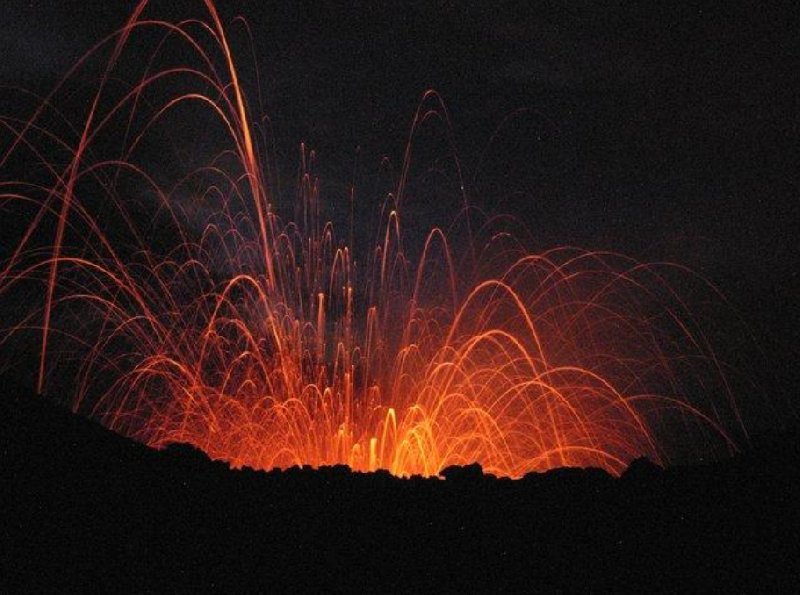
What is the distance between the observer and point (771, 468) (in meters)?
16.3

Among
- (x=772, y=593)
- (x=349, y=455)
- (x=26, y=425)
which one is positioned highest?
(x=349, y=455)

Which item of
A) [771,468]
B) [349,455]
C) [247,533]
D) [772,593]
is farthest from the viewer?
[349,455]

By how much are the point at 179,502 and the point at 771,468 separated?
1326 cm

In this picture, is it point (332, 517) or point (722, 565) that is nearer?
point (722, 565)

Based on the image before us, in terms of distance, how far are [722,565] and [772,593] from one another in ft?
3.34

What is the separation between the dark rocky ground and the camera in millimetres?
14164

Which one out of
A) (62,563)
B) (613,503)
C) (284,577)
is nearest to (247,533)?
(284,577)

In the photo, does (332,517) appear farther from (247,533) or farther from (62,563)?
(62,563)

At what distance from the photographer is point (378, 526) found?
15.6m

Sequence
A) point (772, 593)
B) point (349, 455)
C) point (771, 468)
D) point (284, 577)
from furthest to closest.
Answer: point (349, 455)
point (771, 468)
point (284, 577)
point (772, 593)

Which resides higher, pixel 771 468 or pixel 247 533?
pixel 771 468

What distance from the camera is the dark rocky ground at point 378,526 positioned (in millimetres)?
14164

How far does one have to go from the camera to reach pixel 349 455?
33.6 m

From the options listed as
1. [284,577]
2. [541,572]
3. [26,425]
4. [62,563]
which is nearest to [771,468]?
[541,572]
